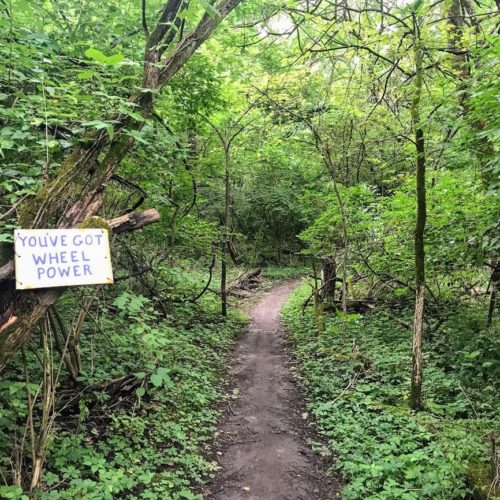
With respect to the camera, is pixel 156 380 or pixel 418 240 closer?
pixel 156 380

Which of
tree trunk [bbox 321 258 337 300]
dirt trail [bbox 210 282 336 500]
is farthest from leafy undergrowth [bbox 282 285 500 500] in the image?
tree trunk [bbox 321 258 337 300]

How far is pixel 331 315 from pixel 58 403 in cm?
711

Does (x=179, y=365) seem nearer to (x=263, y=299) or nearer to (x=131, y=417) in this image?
(x=131, y=417)

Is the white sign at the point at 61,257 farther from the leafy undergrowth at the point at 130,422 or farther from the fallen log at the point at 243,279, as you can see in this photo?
the fallen log at the point at 243,279

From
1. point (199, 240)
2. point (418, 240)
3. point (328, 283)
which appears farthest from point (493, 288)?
point (199, 240)

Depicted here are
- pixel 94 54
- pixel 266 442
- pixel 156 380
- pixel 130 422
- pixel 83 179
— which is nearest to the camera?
pixel 94 54

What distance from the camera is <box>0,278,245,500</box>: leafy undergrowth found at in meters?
3.34

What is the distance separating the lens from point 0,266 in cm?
255

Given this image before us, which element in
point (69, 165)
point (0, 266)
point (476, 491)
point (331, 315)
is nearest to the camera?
point (0, 266)

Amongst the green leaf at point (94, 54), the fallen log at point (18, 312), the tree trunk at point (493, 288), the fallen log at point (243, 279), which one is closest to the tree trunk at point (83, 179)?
the fallen log at point (18, 312)

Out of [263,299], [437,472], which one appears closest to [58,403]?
[437,472]

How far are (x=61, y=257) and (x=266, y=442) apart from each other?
3.53 m

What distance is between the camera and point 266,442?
4863 mm

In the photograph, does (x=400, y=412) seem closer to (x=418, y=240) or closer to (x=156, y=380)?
(x=418, y=240)
